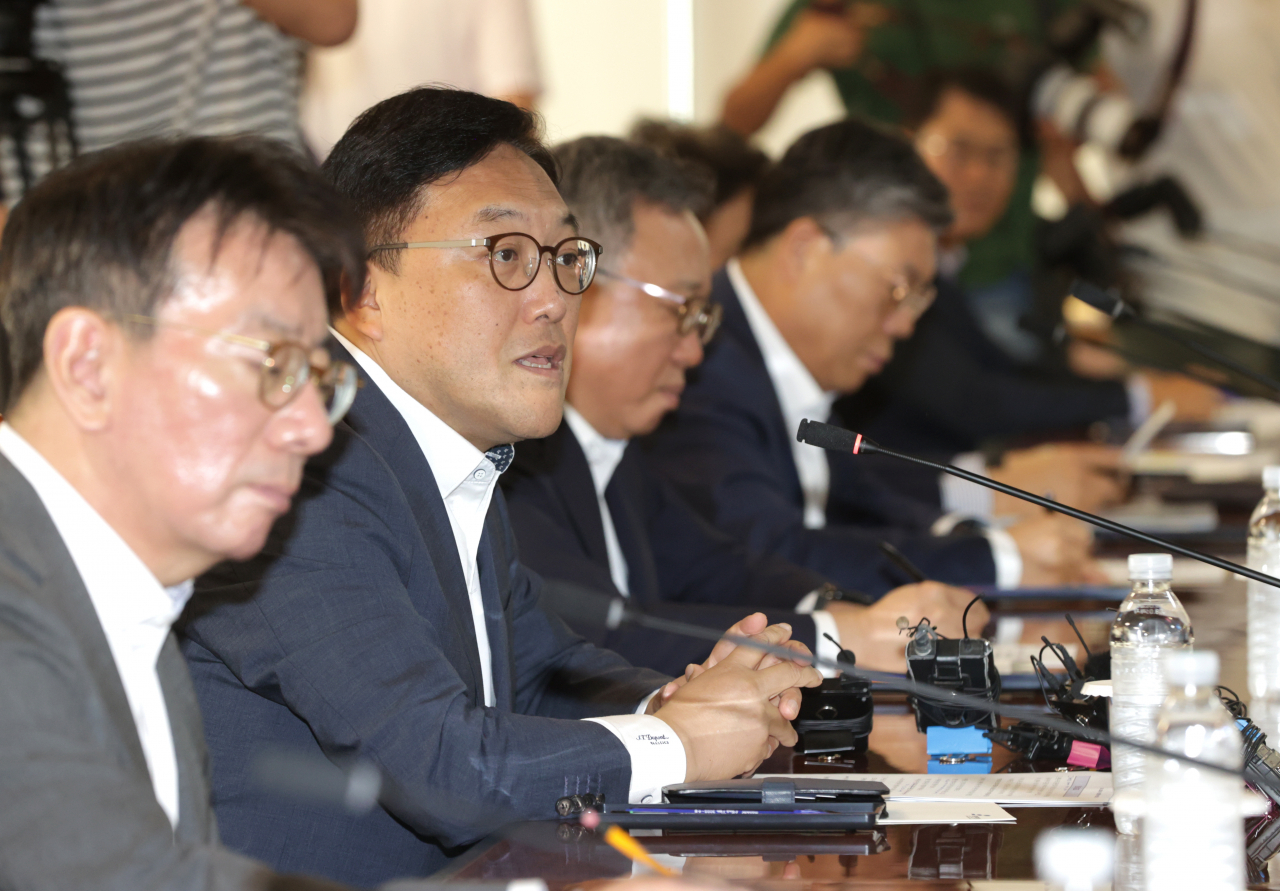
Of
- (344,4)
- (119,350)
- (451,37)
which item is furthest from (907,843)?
(451,37)

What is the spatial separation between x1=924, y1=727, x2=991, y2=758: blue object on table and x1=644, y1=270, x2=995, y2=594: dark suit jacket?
3.47ft

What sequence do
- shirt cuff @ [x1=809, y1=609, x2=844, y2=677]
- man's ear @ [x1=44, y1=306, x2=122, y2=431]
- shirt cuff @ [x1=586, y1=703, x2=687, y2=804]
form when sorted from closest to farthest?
man's ear @ [x1=44, y1=306, x2=122, y2=431] → shirt cuff @ [x1=586, y1=703, x2=687, y2=804] → shirt cuff @ [x1=809, y1=609, x2=844, y2=677]

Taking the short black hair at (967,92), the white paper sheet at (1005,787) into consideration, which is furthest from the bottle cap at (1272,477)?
the short black hair at (967,92)

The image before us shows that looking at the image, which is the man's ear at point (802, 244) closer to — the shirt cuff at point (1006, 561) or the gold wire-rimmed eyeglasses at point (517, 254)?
Answer: the shirt cuff at point (1006, 561)

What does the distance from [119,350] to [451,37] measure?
2.08m

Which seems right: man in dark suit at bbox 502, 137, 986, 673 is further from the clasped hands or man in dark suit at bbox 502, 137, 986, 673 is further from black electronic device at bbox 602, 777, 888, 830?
black electronic device at bbox 602, 777, 888, 830

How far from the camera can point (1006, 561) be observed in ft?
8.53

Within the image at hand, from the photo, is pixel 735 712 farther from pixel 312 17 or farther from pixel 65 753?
pixel 312 17

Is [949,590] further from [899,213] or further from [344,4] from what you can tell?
[344,4]

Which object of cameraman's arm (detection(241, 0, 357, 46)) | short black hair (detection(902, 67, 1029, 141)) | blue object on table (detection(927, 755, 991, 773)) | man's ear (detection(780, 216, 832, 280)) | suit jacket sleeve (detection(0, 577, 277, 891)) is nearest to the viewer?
suit jacket sleeve (detection(0, 577, 277, 891))

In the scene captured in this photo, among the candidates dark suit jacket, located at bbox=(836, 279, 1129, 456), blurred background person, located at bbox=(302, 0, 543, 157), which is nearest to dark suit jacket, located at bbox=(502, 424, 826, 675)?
blurred background person, located at bbox=(302, 0, 543, 157)

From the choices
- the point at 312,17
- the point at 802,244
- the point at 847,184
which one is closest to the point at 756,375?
the point at 802,244

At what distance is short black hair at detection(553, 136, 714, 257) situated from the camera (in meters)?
2.34

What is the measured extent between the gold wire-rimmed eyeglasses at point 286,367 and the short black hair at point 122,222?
4 centimetres
